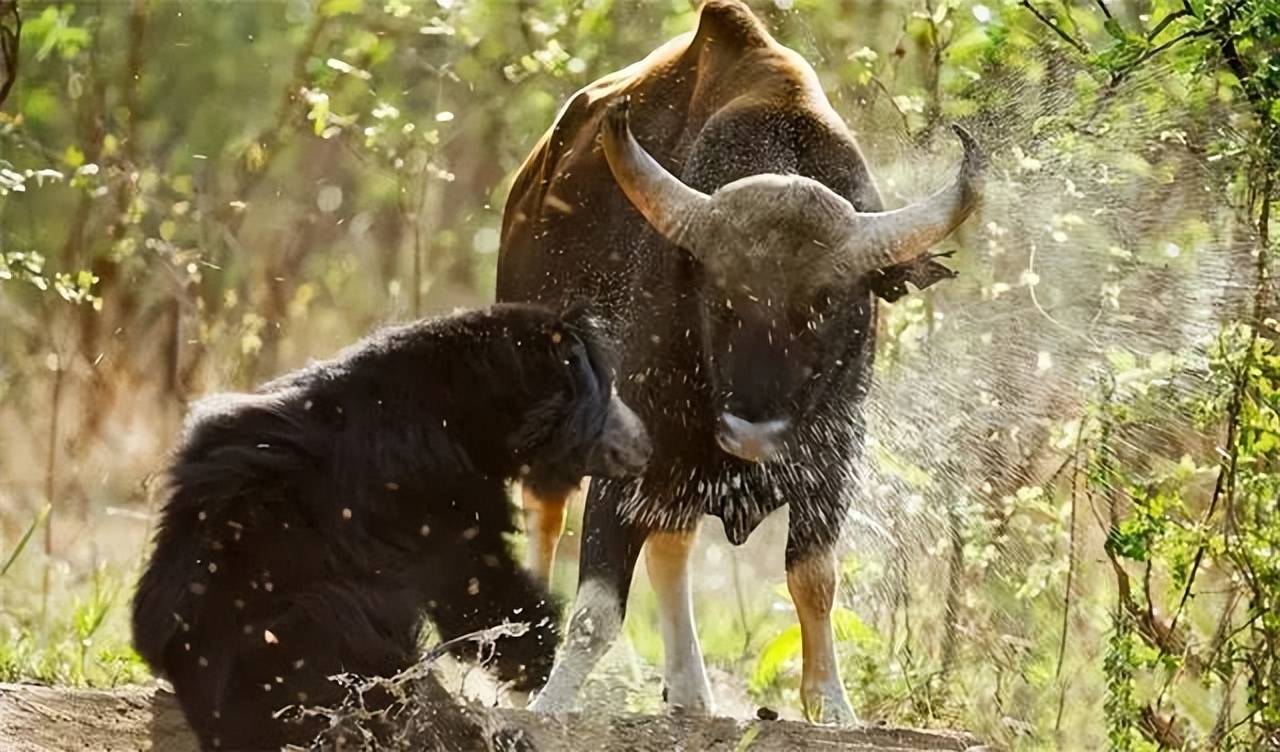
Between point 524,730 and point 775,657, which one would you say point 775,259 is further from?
point 524,730

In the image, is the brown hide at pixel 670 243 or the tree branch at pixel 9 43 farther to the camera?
the tree branch at pixel 9 43

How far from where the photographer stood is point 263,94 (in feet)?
20.7

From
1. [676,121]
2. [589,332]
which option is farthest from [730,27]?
[589,332]

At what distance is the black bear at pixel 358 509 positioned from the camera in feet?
14.5

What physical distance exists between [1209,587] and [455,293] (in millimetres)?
2380

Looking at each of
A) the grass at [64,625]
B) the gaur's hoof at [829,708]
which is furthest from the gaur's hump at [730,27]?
the grass at [64,625]

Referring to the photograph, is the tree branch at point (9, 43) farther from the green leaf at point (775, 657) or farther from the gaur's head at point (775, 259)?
the green leaf at point (775, 657)

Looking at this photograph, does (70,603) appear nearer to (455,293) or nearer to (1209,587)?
(455,293)

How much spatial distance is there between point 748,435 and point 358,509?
1.38m

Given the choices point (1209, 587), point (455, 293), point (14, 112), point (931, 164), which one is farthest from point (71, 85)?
point (1209, 587)

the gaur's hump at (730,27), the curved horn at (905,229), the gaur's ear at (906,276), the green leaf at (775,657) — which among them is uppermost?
the gaur's hump at (730,27)

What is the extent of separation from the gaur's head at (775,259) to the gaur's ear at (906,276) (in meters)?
0.03

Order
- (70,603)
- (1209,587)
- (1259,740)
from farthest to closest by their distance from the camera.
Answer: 1. (70,603)
2. (1209,587)
3. (1259,740)

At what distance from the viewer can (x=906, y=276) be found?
5.87 metres
